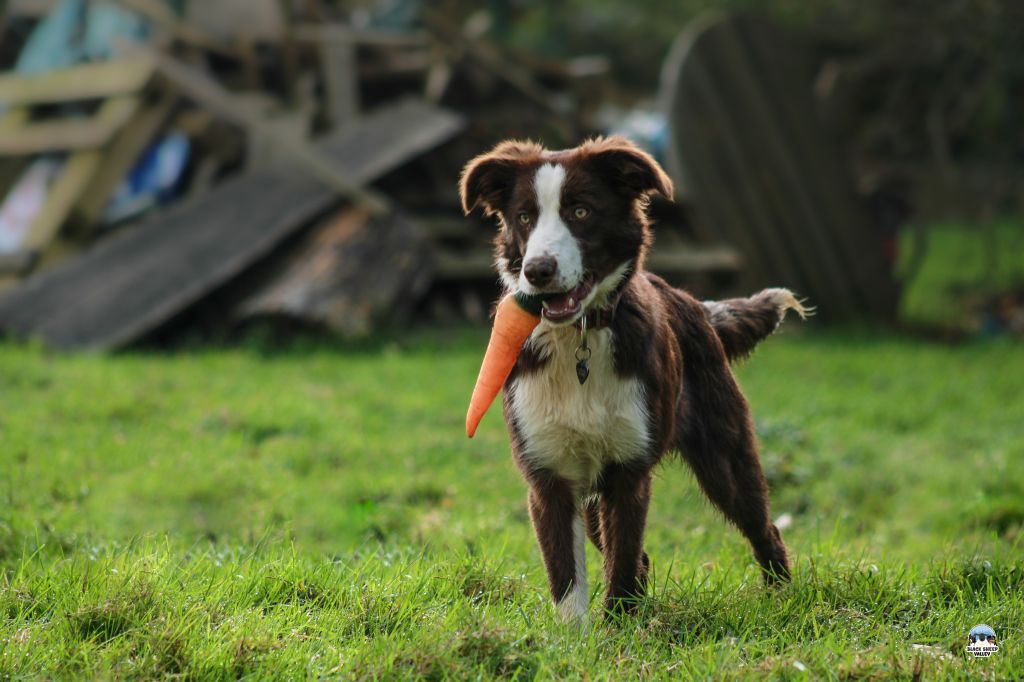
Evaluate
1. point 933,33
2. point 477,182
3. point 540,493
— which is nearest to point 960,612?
point 540,493

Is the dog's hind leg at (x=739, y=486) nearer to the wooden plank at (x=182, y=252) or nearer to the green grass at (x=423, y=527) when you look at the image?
the green grass at (x=423, y=527)

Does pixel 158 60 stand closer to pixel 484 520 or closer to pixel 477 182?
pixel 484 520

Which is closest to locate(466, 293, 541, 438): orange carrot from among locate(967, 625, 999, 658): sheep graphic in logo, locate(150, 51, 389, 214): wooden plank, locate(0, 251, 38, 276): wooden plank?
locate(967, 625, 999, 658): sheep graphic in logo

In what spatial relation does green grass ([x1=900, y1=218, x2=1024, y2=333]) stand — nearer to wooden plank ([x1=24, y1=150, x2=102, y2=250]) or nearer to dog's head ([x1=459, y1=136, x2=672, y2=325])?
wooden plank ([x1=24, y1=150, x2=102, y2=250])

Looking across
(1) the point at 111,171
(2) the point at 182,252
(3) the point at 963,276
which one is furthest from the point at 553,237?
(3) the point at 963,276

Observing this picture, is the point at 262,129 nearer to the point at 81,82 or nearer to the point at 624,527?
the point at 81,82

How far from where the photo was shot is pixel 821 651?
138 inches

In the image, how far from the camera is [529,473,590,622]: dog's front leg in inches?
151

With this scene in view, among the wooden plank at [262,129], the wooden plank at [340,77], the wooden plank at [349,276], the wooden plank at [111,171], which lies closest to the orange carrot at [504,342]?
the wooden plank at [349,276]

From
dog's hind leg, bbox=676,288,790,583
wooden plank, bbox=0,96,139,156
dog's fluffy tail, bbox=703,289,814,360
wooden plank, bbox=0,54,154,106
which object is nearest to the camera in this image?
dog's hind leg, bbox=676,288,790,583

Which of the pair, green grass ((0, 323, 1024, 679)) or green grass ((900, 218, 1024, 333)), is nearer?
green grass ((0, 323, 1024, 679))

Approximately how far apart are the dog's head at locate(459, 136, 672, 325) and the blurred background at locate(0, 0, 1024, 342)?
5.49 metres

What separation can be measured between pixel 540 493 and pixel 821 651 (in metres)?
1.04

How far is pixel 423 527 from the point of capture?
18.5 feet
